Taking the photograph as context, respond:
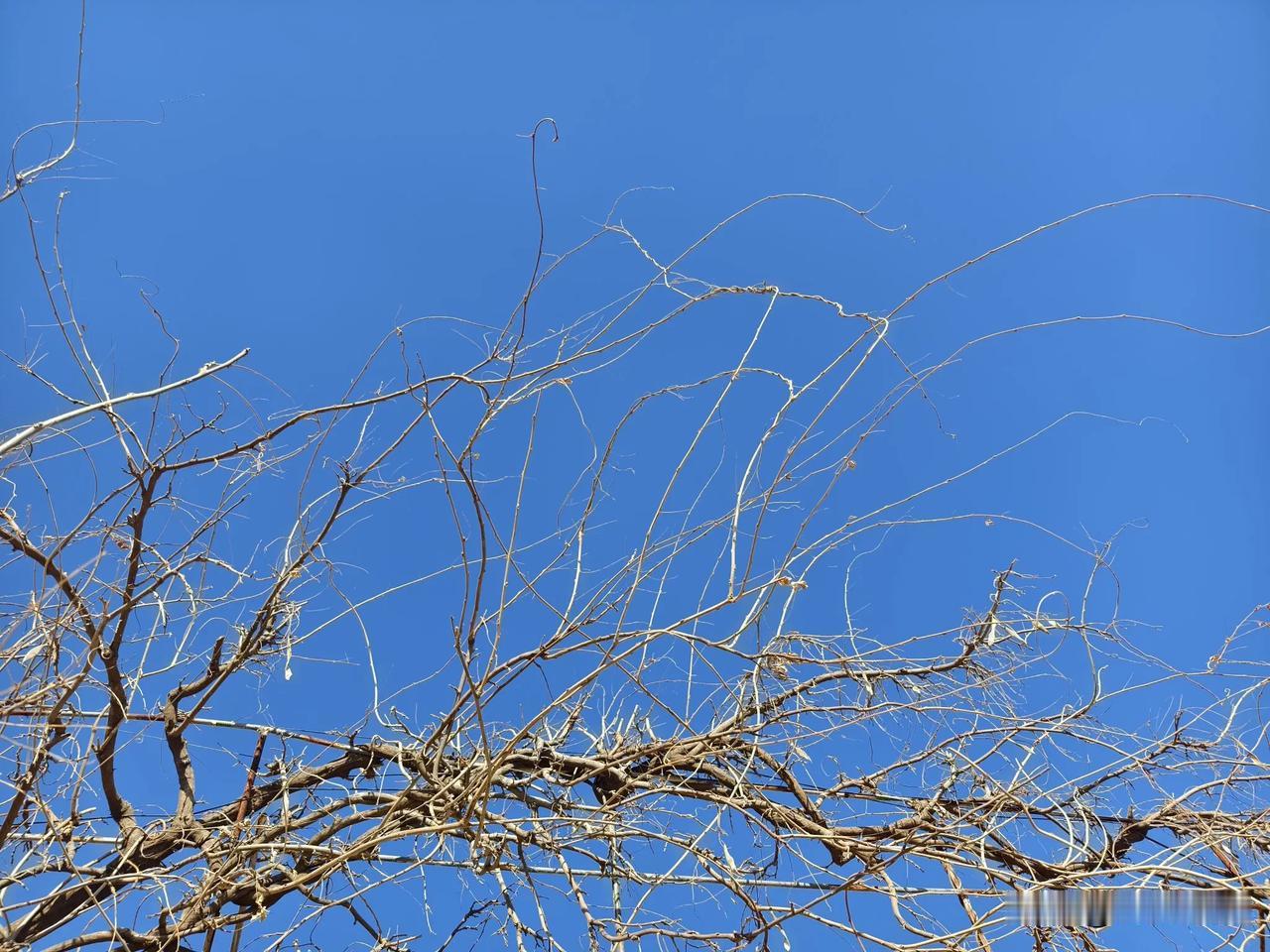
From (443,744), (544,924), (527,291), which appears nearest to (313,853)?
(443,744)

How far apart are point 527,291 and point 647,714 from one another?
0.97m

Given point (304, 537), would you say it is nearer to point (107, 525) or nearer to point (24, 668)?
point (107, 525)

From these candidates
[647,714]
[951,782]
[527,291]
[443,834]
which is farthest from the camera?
[647,714]

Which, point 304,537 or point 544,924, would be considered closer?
point 544,924

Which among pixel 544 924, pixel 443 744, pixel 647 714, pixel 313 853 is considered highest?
pixel 647 714

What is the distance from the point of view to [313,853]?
5.73 feet

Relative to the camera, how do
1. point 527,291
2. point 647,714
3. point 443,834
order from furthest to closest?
point 647,714
point 443,834
point 527,291

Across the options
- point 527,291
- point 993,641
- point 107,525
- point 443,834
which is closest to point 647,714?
point 443,834

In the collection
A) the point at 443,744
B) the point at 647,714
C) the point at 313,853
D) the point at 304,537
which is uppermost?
the point at 304,537

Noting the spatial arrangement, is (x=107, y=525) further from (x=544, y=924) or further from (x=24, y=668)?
(x=544, y=924)

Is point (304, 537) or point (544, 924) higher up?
point (304, 537)

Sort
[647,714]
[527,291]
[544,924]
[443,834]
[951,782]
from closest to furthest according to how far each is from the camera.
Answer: [527,291] < [544,924] < [443,834] < [951,782] < [647,714]

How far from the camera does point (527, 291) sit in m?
1.52

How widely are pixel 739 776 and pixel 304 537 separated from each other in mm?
1034
